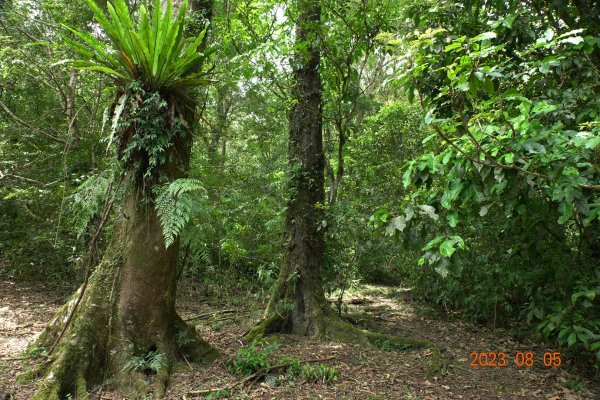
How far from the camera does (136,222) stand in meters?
3.51

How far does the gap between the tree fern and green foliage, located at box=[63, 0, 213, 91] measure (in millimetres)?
984

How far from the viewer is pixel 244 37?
5.77 meters

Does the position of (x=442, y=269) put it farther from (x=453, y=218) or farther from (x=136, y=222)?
(x=136, y=222)

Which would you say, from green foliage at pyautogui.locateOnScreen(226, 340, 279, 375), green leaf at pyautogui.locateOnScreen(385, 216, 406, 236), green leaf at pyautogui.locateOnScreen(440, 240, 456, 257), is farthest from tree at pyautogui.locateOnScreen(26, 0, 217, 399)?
green leaf at pyautogui.locateOnScreen(440, 240, 456, 257)

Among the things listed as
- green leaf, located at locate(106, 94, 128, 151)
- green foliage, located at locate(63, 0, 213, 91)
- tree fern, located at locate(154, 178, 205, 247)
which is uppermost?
green foliage, located at locate(63, 0, 213, 91)

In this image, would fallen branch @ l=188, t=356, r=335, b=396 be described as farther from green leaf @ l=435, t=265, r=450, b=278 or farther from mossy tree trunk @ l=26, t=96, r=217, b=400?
green leaf @ l=435, t=265, r=450, b=278

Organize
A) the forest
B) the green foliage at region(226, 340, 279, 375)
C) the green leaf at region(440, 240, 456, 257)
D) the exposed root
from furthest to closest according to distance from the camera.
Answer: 1. the exposed root
2. the green foliage at region(226, 340, 279, 375)
3. the forest
4. the green leaf at region(440, 240, 456, 257)

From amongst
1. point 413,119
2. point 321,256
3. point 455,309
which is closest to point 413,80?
point 321,256

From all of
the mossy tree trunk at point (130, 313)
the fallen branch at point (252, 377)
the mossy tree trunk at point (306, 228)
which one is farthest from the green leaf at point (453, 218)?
the mossy tree trunk at point (306, 228)

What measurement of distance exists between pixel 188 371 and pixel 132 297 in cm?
88

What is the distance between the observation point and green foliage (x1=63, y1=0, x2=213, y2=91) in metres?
3.08

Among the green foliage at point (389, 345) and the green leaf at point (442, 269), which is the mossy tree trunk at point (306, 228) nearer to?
the green foliage at point (389, 345)

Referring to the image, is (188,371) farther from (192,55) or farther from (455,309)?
(455,309)

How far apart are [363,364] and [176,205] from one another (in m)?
2.75
